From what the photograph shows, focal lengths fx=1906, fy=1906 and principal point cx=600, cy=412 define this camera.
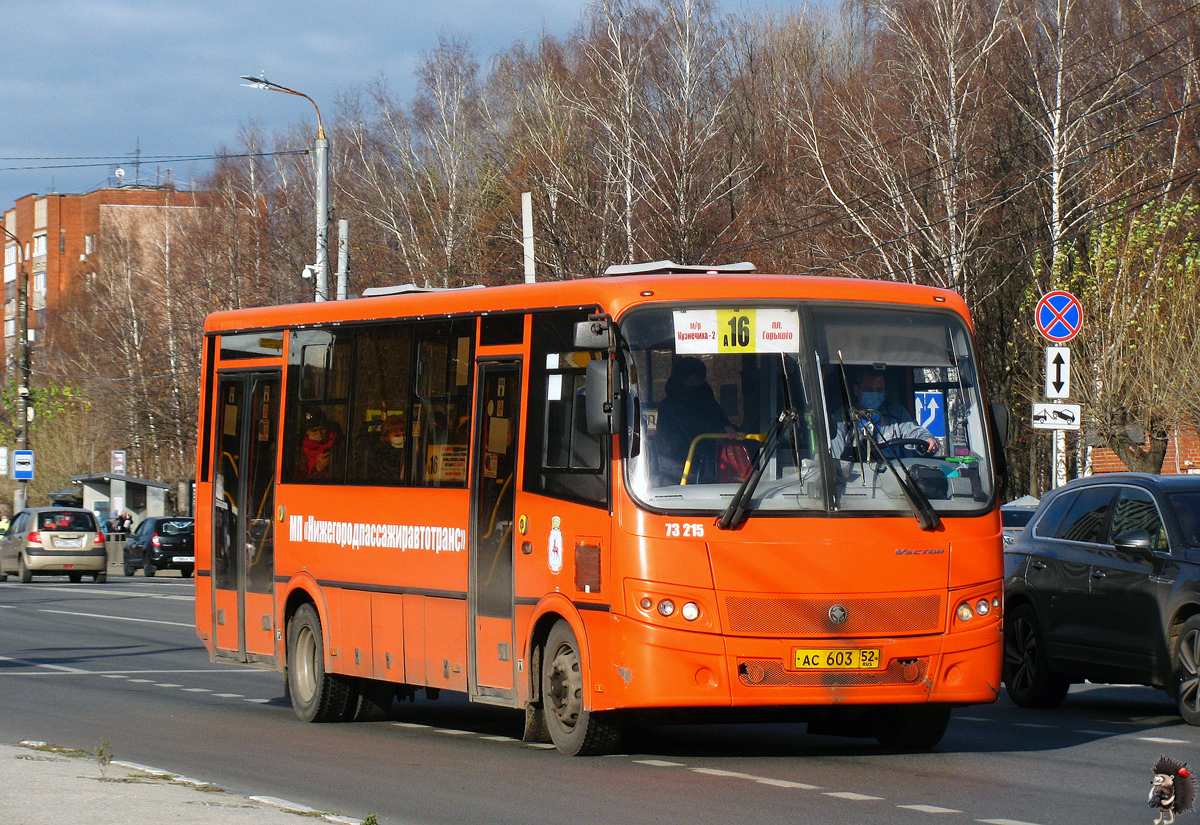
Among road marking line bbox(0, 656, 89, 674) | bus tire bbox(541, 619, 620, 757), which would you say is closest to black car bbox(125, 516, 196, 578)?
road marking line bbox(0, 656, 89, 674)

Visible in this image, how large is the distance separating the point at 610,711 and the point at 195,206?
64608mm

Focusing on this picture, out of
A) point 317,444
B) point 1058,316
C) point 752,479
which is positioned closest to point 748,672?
point 752,479

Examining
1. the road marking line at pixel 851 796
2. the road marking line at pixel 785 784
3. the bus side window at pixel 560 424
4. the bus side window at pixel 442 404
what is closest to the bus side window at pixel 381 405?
the bus side window at pixel 442 404

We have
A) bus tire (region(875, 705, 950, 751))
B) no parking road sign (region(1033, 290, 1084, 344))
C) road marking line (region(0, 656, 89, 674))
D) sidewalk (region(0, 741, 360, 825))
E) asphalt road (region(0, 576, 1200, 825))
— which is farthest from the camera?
no parking road sign (region(1033, 290, 1084, 344))

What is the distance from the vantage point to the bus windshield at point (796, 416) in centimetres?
1060

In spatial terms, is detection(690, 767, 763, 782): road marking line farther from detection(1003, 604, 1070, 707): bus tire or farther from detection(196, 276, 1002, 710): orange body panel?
detection(1003, 604, 1070, 707): bus tire

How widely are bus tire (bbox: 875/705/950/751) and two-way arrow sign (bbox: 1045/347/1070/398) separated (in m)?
10.8

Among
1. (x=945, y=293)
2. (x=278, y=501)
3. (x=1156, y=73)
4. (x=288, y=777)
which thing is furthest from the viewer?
(x=1156, y=73)

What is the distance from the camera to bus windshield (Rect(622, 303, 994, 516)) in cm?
1060

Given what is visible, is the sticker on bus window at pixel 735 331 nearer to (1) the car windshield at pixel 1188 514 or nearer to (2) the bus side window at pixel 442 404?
(2) the bus side window at pixel 442 404

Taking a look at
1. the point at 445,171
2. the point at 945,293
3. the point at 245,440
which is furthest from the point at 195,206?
the point at 945,293

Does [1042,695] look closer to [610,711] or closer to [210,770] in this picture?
[610,711]

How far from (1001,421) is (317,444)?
17.1ft

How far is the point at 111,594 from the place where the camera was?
36188 mm
